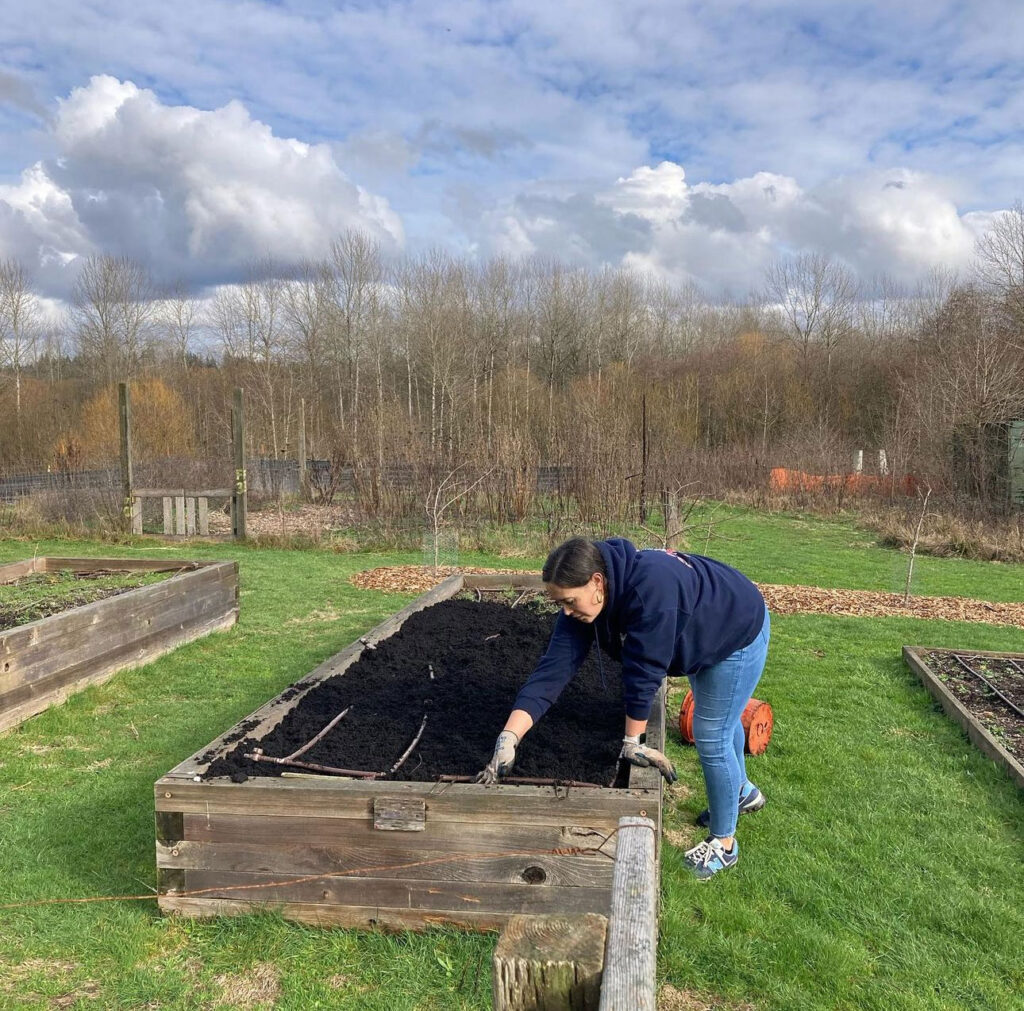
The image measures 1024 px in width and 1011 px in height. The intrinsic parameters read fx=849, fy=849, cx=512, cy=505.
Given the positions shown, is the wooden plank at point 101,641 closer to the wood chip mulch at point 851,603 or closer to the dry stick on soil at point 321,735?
the dry stick on soil at point 321,735

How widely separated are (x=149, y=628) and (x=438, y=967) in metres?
4.60

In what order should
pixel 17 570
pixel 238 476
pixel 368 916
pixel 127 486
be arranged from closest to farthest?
pixel 368 916 < pixel 17 570 < pixel 238 476 < pixel 127 486

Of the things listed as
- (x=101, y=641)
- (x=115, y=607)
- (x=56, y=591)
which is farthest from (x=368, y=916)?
(x=56, y=591)

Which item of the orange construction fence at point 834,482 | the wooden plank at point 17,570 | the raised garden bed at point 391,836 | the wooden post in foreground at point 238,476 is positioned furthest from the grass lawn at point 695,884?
the orange construction fence at point 834,482

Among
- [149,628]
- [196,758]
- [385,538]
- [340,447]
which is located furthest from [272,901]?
[340,447]

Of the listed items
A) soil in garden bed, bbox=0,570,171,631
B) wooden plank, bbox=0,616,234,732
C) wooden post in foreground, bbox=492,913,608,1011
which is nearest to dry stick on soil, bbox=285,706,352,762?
wooden post in foreground, bbox=492,913,608,1011

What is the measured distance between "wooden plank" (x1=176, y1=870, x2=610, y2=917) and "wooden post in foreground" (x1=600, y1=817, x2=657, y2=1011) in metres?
1.18

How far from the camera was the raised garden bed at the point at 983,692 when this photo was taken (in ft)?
16.1

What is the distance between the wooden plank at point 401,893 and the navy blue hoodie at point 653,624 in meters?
0.63

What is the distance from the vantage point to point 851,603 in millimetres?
9781

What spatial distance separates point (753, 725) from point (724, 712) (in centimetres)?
161

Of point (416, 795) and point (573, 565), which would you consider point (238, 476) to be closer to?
point (416, 795)

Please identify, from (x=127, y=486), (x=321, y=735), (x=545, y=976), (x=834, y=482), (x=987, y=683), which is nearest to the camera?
(x=545, y=976)

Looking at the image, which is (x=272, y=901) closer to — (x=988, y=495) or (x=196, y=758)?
(x=196, y=758)
